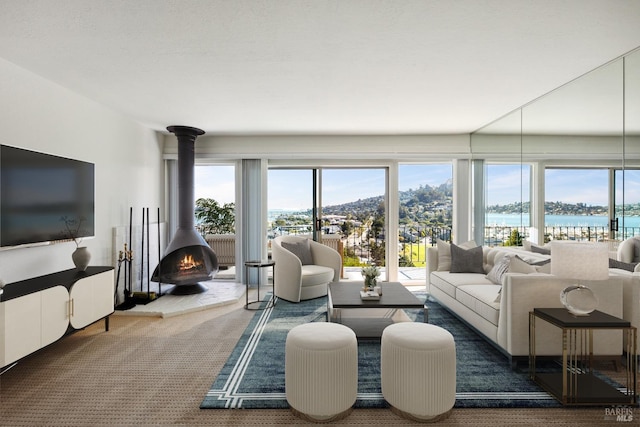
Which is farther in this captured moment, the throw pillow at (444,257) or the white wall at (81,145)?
the throw pillow at (444,257)

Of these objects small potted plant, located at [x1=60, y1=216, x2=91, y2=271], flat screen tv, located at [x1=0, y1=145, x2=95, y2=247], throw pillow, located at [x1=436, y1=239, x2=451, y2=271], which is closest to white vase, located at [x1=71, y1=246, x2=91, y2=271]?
small potted plant, located at [x1=60, y1=216, x2=91, y2=271]

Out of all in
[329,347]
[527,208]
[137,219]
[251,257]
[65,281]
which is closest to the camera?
[329,347]

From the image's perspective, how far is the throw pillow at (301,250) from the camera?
5.11m

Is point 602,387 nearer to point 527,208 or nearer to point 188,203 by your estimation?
point 527,208

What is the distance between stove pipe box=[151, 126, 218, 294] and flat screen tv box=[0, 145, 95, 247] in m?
1.19

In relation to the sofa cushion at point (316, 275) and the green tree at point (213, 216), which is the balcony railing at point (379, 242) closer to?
the green tree at point (213, 216)

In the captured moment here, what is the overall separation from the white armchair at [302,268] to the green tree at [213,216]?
1.47 meters

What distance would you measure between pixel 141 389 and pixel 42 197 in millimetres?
1966

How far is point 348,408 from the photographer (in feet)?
6.67

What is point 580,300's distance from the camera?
7.67 feet

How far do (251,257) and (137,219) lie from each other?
1770 millimetres

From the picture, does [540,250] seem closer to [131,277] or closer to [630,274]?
[630,274]

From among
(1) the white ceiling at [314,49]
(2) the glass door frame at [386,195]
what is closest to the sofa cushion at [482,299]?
(1) the white ceiling at [314,49]

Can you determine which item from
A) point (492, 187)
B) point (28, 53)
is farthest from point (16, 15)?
point (492, 187)
